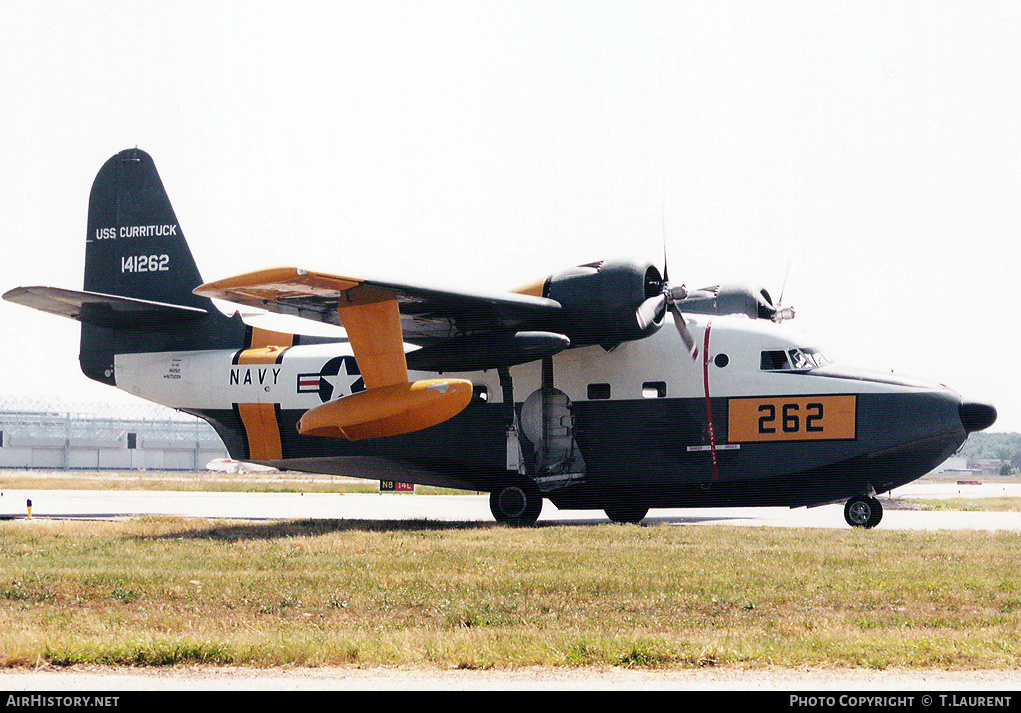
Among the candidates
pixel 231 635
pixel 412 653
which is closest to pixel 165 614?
pixel 231 635

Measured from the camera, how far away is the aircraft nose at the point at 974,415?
2048 cm

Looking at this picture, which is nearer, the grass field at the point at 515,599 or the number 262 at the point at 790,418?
the grass field at the point at 515,599

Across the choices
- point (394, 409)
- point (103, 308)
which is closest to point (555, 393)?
point (394, 409)

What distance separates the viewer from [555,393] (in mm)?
22656

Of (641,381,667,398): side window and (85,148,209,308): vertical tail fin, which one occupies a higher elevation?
(85,148,209,308): vertical tail fin

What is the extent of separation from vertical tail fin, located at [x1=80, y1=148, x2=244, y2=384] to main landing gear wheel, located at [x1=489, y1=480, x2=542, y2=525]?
→ 8.16m

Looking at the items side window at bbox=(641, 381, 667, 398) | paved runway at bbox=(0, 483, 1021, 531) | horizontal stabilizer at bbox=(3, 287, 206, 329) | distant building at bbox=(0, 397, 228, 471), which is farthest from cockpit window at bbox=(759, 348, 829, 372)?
distant building at bbox=(0, 397, 228, 471)

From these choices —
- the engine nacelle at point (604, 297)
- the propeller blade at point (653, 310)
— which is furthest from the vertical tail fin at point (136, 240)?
the propeller blade at point (653, 310)

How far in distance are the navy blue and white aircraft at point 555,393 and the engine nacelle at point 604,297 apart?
0.04m

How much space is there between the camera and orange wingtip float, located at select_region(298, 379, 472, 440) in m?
19.5

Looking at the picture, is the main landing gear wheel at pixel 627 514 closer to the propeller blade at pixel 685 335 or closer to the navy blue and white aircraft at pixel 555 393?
the navy blue and white aircraft at pixel 555 393

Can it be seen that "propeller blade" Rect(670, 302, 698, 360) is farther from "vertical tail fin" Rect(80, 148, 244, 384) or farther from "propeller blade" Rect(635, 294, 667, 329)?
"vertical tail fin" Rect(80, 148, 244, 384)

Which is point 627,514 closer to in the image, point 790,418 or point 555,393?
point 555,393
